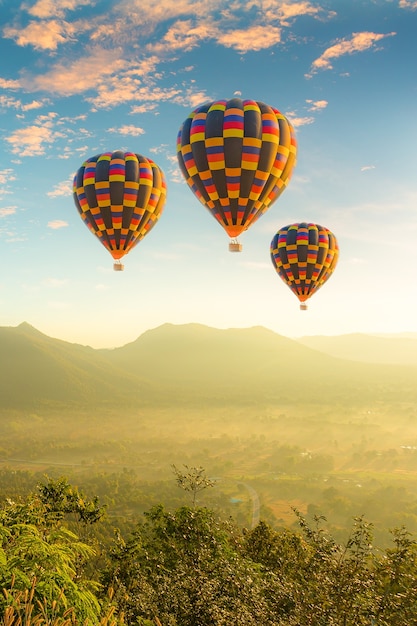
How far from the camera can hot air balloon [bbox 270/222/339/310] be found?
109 ft

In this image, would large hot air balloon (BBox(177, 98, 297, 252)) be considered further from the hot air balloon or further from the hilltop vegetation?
the hilltop vegetation

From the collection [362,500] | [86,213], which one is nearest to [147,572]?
[86,213]

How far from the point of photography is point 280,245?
34.2 m

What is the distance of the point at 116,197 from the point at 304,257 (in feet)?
47.9

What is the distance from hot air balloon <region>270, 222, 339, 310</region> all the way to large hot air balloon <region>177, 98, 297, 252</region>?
1120 cm

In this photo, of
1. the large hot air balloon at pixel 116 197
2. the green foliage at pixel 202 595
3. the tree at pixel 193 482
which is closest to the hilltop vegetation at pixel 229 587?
the green foliage at pixel 202 595

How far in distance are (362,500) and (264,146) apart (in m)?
146

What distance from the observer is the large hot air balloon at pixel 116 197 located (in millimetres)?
26406

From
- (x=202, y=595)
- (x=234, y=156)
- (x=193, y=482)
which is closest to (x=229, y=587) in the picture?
(x=202, y=595)

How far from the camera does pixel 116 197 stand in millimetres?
26359

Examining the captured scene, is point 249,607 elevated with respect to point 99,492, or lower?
elevated

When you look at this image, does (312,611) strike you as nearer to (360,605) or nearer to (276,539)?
(360,605)

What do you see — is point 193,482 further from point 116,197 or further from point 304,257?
point 304,257

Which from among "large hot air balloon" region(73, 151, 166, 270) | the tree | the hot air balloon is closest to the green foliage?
the tree
